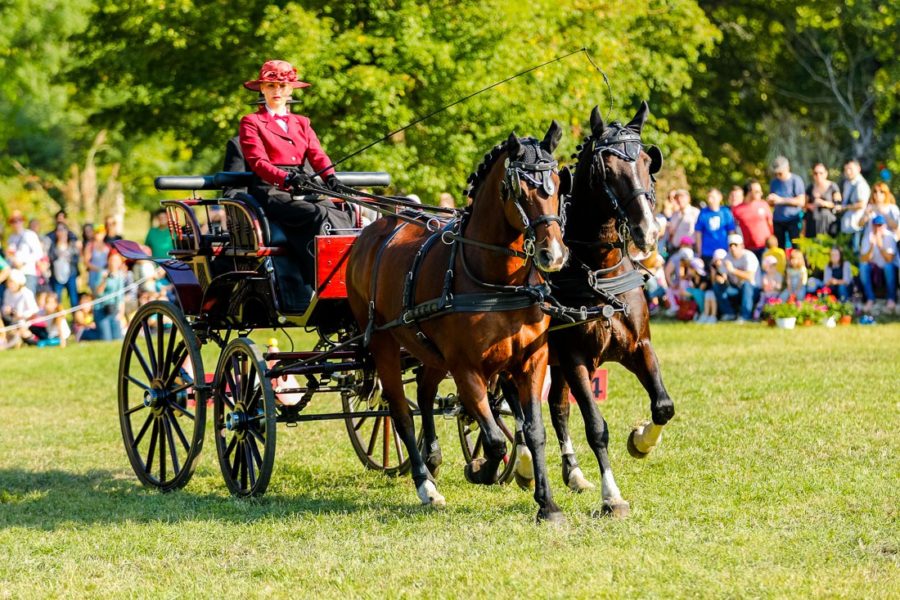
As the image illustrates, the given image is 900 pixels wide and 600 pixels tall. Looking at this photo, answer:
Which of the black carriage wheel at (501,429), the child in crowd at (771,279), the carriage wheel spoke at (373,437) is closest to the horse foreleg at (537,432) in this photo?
the black carriage wheel at (501,429)

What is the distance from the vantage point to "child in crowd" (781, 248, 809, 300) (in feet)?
60.3

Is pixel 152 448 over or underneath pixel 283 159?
underneath

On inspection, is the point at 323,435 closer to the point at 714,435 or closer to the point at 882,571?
the point at 714,435

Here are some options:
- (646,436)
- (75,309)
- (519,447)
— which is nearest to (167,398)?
(519,447)

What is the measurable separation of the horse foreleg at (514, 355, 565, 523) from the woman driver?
2074 mm

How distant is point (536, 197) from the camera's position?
6914mm

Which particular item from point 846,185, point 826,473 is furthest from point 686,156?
point 826,473

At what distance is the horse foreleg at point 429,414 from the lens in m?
8.64

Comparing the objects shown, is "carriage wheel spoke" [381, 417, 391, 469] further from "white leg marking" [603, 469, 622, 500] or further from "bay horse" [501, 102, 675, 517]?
"white leg marking" [603, 469, 622, 500]

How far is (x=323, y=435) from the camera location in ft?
38.8

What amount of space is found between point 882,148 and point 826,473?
21092 mm

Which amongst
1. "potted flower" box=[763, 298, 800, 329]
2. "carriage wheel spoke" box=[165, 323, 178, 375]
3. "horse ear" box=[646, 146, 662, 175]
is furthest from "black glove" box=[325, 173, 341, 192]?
"potted flower" box=[763, 298, 800, 329]

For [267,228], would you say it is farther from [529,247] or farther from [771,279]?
[771,279]

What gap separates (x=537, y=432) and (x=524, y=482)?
95 centimetres
